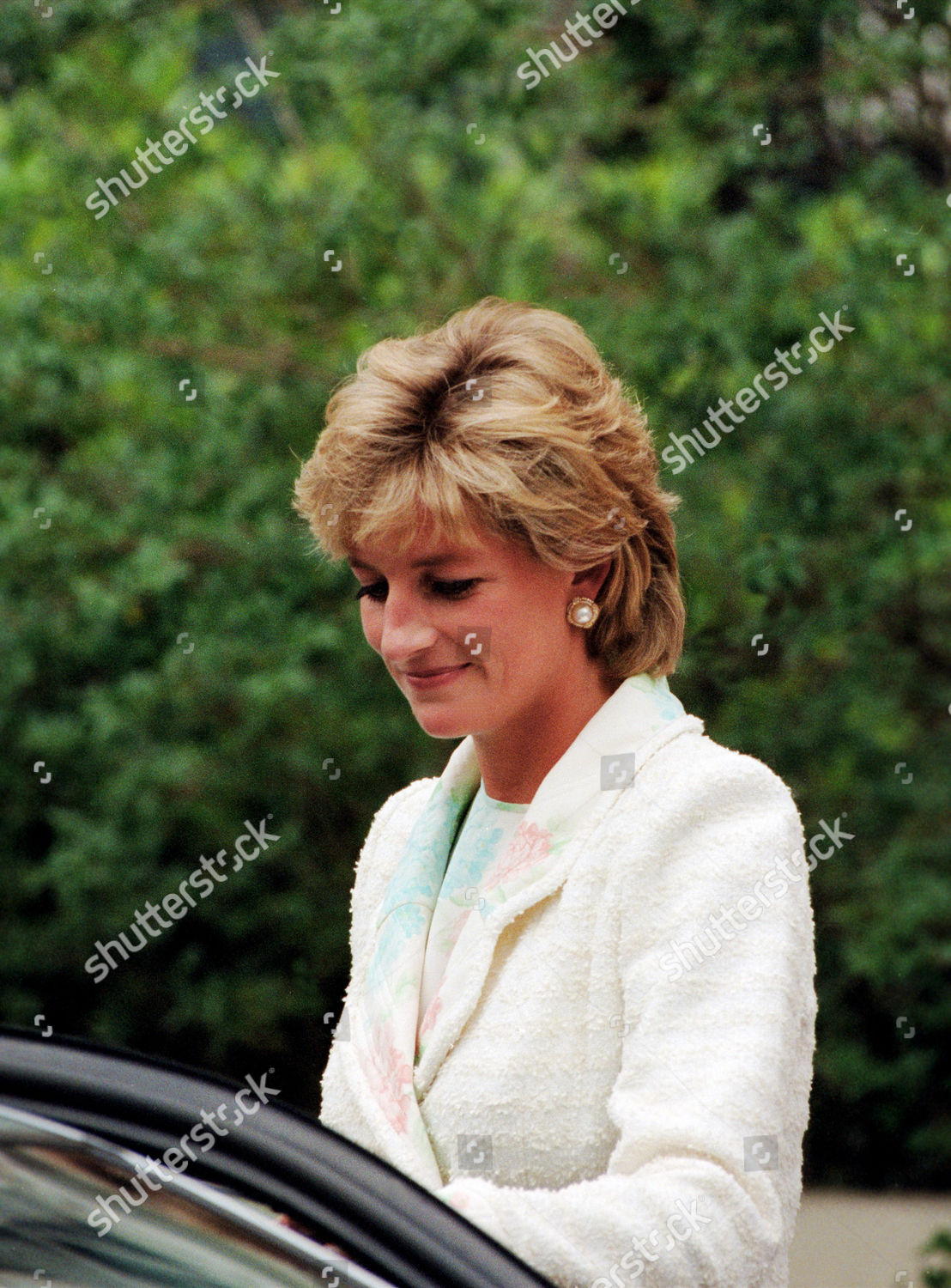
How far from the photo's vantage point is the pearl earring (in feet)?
5.51

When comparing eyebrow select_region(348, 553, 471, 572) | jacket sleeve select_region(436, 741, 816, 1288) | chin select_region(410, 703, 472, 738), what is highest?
eyebrow select_region(348, 553, 471, 572)

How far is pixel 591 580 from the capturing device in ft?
5.57

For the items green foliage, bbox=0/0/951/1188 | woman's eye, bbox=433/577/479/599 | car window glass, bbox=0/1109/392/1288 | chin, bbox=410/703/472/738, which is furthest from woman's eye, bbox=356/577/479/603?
green foliage, bbox=0/0/951/1188

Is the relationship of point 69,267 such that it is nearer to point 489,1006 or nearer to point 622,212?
point 622,212

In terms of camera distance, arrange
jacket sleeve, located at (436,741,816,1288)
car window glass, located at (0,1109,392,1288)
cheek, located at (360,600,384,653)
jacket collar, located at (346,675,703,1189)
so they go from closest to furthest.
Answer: car window glass, located at (0,1109,392,1288), jacket sleeve, located at (436,741,816,1288), jacket collar, located at (346,675,703,1189), cheek, located at (360,600,384,653)

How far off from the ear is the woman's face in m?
0.02

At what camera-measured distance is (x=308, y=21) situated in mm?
4215

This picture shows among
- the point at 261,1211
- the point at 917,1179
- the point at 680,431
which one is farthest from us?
the point at 917,1179

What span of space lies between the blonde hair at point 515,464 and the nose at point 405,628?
6cm

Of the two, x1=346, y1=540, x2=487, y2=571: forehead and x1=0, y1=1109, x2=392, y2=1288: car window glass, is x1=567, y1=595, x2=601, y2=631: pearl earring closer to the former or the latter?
x1=346, y1=540, x2=487, y2=571: forehead

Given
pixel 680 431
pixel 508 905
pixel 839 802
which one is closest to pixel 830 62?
pixel 680 431

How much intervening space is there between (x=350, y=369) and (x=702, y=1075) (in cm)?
333

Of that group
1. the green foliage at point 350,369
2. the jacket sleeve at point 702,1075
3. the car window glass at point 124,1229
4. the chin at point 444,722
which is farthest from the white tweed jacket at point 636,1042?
the green foliage at point 350,369

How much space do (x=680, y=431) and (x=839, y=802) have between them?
4.04 feet
